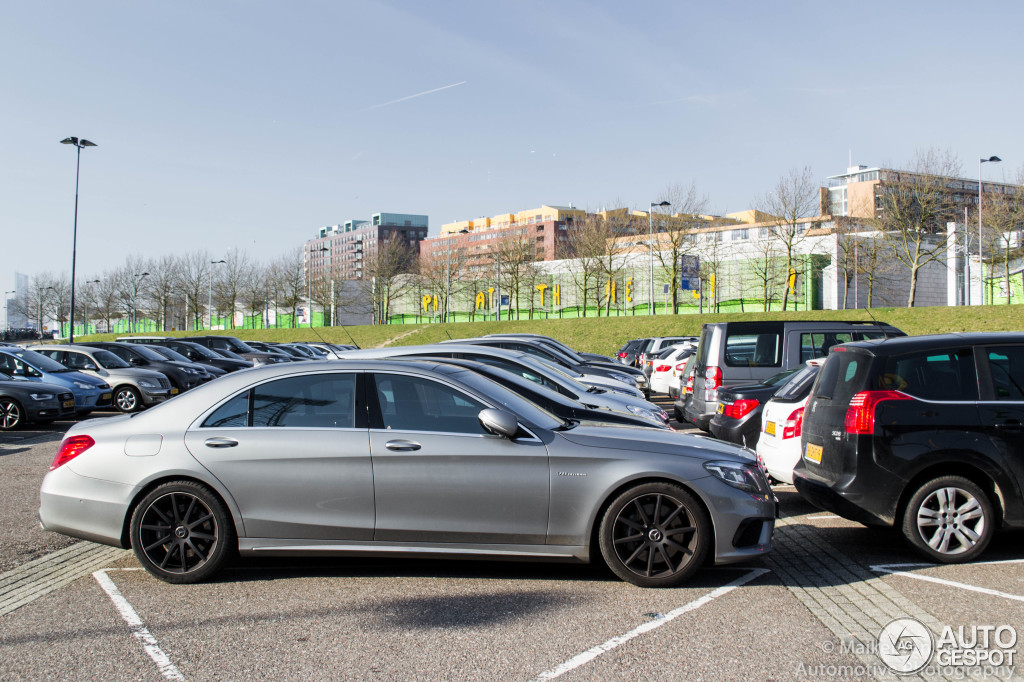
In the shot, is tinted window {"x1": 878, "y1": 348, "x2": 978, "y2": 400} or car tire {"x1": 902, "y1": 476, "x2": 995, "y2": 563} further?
tinted window {"x1": 878, "y1": 348, "x2": 978, "y2": 400}

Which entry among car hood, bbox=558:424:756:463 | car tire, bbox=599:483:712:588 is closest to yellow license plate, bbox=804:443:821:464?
car hood, bbox=558:424:756:463

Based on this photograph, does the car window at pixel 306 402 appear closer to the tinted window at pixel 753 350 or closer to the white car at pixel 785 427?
the white car at pixel 785 427

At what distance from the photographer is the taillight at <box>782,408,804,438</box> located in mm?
7617

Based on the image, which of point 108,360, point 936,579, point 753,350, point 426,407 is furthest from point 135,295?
point 936,579

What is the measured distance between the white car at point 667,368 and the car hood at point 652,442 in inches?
545

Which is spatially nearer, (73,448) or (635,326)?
(73,448)

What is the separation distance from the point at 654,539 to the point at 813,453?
6.89 ft

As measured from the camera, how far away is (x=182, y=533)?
542 cm

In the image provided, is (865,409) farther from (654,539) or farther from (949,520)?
(654,539)

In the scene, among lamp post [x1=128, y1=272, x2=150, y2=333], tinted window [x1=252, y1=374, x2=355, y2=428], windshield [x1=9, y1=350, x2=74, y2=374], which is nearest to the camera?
tinted window [x1=252, y1=374, x2=355, y2=428]

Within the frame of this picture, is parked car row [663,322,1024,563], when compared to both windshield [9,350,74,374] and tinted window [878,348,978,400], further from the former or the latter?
windshield [9,350,74,374]

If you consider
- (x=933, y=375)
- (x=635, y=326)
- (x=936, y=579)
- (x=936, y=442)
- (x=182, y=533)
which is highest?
(x=635, y=326)

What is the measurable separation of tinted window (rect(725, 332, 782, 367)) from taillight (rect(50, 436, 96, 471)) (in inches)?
346

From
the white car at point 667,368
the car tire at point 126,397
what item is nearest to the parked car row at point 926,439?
the white car at point 667,368
